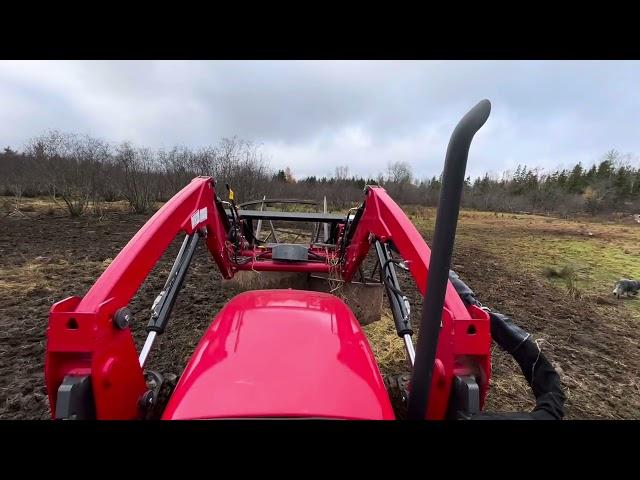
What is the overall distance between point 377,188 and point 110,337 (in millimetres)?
2230

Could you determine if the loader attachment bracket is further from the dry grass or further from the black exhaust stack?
the dry grass

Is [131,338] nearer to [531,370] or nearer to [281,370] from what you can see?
[281,370]

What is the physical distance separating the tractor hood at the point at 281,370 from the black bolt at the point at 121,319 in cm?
36

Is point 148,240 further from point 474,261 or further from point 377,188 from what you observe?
point 474,261

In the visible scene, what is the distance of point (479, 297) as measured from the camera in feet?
23.9

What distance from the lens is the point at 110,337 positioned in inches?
60.4

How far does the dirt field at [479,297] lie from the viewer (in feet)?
12.6

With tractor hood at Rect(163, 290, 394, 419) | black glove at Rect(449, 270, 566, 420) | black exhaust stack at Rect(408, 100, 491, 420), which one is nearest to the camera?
black exhaust stack at Rect(408, 100, 491, 420)

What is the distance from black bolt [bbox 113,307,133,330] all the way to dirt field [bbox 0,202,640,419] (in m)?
2.48

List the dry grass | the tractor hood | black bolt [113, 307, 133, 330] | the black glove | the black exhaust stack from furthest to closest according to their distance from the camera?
1. the dry grass
2. black bolt [113, 307, 133, 330]
3. the black glove
4. the tractor hood
5. the black exhaust stack

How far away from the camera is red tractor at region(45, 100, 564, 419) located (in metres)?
1.08

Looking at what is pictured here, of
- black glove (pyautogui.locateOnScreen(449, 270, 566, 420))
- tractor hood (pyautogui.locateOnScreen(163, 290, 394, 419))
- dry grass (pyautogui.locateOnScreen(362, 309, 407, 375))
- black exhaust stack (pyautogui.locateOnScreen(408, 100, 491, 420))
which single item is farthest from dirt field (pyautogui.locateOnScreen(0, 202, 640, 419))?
black exhaust stack (pyautogui.locateOnScreen(408, 100, 491, 420))

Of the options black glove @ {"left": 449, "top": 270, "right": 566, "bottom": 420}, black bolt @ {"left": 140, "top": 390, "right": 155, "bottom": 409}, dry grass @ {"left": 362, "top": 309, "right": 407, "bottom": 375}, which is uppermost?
black glove @ {"left": 449, "top": 270, "right": 566, "bottom": 420}
